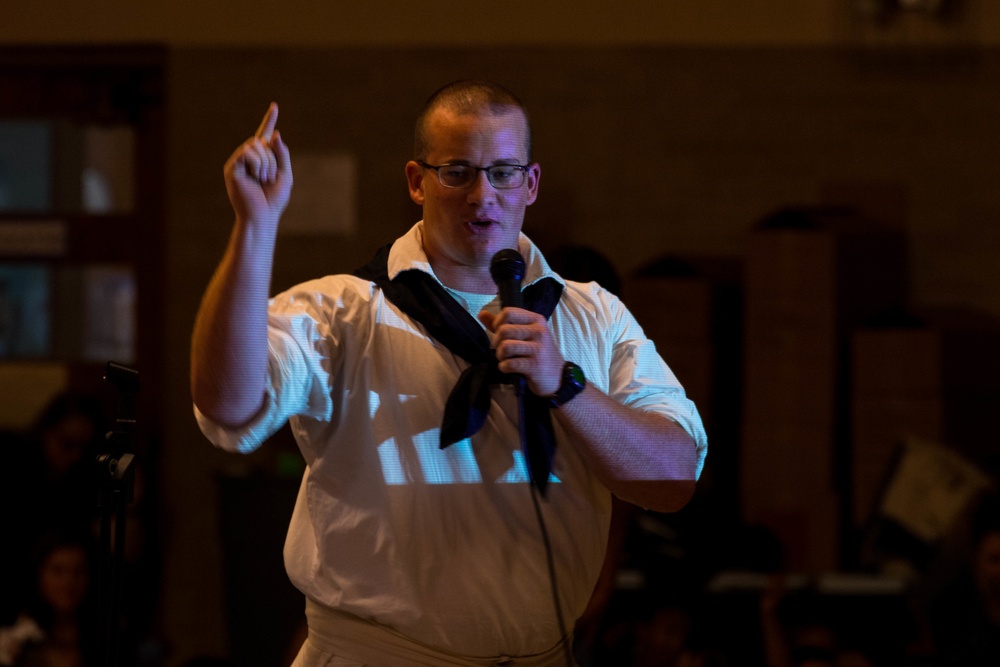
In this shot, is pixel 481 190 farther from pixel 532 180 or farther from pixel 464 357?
pixel 464 357

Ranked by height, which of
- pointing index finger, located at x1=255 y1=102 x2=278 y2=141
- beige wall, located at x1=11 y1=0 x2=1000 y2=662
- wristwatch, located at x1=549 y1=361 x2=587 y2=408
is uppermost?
beige wall, located at x1=11 y1=0 x2=1000 y2=662

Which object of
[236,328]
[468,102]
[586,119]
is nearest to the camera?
[236,328]

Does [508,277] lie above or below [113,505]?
above

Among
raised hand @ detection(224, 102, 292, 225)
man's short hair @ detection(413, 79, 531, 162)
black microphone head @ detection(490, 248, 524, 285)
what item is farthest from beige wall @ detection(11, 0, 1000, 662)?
raised hand @ detection(224, 102, 292, 225)

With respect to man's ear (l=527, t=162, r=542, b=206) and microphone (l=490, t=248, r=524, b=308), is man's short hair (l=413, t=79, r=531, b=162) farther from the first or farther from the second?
microphone (l=490, t=248, r=524, b=308)

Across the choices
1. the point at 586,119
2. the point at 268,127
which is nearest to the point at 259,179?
the point at 268,127

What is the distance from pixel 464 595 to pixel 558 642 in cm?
17

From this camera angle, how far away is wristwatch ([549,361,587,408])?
1.51 meters

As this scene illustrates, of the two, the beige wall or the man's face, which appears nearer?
the man's face

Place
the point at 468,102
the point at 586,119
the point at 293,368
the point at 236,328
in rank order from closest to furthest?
the point at 236,328 → the point at 293,368 → the point at 468,102 → the point at 586,119

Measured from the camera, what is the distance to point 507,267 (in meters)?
1.52

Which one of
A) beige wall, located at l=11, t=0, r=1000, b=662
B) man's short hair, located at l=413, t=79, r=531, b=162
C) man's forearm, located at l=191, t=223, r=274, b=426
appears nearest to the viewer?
man's forearm, located at l=191, t=223, r=274, b=426

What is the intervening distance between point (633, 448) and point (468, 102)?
0.49m

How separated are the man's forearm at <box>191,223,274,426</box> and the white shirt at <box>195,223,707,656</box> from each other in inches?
4.8
